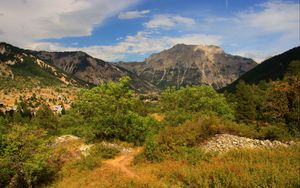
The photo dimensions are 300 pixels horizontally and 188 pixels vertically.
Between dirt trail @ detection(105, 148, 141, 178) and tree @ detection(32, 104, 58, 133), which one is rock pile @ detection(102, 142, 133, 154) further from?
tree @ detection(32, 104, 58, 133)

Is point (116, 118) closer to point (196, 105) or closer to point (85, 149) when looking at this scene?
point (85, 149)

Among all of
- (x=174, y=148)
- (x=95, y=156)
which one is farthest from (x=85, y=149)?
(x=174, y=148)

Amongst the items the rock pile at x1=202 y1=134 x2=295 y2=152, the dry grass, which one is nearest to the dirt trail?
the dry grass

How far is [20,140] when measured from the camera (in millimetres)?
22266

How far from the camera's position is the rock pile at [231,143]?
2133 centimetres

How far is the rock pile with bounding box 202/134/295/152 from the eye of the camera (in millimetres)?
21328

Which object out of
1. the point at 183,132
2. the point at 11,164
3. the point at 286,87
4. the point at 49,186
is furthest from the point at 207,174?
the point at 286,87

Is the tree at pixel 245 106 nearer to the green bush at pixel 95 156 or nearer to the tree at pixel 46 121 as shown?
the green bush at pixel 95 156

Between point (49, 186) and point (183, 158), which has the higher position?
point (183, 158)

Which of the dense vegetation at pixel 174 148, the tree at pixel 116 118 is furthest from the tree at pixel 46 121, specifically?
the tree at pixel 116 118

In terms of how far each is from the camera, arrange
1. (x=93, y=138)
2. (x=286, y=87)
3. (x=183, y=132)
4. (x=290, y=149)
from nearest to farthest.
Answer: (x=290, y=149) < (x=183, y=132) < (x=93, y=138) < (x=286, y=87)

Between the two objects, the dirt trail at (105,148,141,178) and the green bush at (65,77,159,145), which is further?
the green bush at (65,77,159,145)

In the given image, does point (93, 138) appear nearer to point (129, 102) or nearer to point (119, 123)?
point (119, 123)

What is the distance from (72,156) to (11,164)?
822cm
